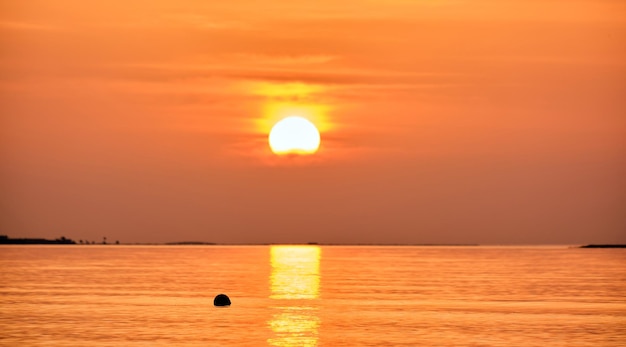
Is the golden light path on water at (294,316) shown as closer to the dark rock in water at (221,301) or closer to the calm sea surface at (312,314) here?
the calm sea surface at (312,314)

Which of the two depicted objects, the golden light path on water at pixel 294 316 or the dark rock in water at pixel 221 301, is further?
the dark rock in water at pixel 221 301

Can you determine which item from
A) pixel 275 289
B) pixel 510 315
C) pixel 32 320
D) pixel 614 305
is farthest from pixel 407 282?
pixel 32 320

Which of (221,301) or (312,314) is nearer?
(312,314)

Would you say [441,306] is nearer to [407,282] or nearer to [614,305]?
[614,305]

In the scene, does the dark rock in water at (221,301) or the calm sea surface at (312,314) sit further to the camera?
the dark rock in water at (221,301)

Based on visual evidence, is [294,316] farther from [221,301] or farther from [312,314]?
[221,301]

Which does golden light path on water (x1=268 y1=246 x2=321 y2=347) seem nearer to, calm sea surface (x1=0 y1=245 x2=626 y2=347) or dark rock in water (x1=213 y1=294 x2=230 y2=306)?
calm sea surface (x1=0 y1=245 x2=626 y2=347)

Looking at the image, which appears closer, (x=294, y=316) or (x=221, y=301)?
(x=294, y=316)

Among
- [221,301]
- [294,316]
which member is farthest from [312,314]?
[221,301]

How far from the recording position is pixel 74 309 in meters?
102

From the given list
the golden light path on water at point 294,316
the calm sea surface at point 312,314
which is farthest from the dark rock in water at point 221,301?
the golden light path on water at point 294,316

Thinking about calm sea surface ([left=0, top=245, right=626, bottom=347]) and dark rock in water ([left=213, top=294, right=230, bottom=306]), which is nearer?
calm sea surface ([left=0, top=245, right=626, bottom=347])

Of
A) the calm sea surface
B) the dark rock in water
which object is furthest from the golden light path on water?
the dark rock in water

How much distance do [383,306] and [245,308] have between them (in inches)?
525
